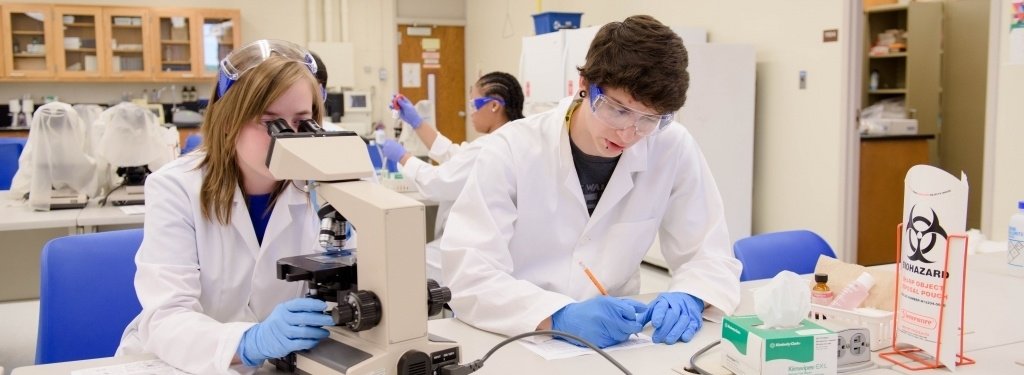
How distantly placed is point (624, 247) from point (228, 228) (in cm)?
83

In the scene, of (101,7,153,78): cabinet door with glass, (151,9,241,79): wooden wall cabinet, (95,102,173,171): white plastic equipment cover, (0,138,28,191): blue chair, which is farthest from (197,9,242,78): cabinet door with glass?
(95,102,173,171): white plastic equipment cover

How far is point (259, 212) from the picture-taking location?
1506 millimetres

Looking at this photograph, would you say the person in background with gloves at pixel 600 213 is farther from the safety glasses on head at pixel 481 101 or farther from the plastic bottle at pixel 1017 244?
the safety glasses on head at pixel 481 101

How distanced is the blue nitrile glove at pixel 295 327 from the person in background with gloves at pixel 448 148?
1.31 meters

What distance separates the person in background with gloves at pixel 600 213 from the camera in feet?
4.79

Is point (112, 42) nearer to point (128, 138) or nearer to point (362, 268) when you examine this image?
point (128, 138)

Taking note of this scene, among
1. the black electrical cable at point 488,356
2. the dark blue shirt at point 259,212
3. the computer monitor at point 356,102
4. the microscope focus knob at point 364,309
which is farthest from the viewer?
the computer monitor at point 356,102

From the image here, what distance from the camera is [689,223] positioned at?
1812 millimetres

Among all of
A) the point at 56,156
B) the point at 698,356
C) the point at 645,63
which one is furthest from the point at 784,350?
the point at 56,156

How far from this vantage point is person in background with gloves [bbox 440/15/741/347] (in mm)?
1461

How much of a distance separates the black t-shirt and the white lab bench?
0.36 meters

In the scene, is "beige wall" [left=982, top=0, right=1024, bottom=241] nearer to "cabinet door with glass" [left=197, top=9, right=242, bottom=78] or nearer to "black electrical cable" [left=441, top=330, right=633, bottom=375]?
"black electrical cable" [left=441, top=330, right=633, bottom=375]

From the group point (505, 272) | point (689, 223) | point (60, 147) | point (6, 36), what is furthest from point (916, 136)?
point (6, 36)

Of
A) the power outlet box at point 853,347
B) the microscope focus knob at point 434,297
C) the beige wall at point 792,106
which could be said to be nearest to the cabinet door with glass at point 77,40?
the beige wall at point 792,106
